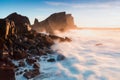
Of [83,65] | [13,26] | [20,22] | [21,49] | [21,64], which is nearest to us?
[21,64]

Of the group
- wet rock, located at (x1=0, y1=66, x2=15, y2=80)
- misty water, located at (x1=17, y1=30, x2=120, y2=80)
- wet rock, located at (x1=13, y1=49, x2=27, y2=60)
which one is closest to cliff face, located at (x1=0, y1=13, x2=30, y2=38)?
wet rock, located at (x1=13, y1=49, x2=27, y2=60)

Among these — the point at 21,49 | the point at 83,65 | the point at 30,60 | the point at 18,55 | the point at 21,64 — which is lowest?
the point at 83,65

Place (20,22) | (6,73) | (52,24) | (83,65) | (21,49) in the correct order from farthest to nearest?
(52,24) → (20,22) → (21,49) → (83,65) → (6,73)

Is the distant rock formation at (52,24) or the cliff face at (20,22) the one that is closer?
the cliff face at (20,22)

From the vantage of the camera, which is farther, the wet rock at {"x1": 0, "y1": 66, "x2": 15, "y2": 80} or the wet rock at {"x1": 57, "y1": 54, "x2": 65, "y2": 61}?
the wet rock at {"x1": 57, "y1": 54, "x2": 65, "y2": 61}

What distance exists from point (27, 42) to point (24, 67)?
1221cm

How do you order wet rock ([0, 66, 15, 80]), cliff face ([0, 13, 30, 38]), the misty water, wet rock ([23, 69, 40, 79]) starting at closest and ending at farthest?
wet rock ([0, 66, 15, 80]) < wet rock ([23, 69, 40, 79]) < the misty water < cliff face ([0, 13, 30, 38])

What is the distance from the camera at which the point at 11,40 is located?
5453 centimetres

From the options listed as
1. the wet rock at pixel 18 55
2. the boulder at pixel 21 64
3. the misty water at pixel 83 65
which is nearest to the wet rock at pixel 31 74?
the misty water at pixel 83 65

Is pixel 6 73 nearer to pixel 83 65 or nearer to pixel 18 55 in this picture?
pixel 18 55

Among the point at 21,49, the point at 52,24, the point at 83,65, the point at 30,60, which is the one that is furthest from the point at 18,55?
the point at 52,24

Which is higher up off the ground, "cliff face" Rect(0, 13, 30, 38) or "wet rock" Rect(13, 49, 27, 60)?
"cliff face" Rect(0, 13, 30, 38)

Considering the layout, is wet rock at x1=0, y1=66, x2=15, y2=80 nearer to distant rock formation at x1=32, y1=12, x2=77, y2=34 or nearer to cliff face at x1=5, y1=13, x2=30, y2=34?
cliff face at x1=5, y1=13, x2=30, y2=34

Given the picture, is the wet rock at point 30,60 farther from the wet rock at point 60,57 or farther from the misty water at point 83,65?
the wet rock at point 60,57
